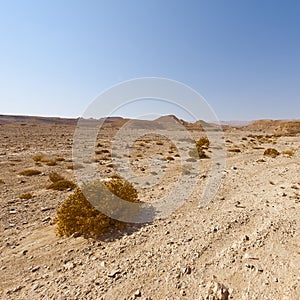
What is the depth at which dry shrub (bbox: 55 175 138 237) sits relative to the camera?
534cm

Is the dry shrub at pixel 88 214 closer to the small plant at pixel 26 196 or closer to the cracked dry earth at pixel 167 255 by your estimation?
the cracked dry earth at pixel 167 255

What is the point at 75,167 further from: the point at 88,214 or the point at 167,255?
the point at 167,255

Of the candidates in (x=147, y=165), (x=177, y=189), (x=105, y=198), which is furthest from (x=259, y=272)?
(x=147, y=165)

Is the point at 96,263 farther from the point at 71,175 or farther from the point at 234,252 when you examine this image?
the point at 71,175

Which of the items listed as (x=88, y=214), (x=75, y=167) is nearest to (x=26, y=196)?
(x=88, y=214)

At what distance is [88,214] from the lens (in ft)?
18.2

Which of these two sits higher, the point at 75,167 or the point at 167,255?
the point at 75,167

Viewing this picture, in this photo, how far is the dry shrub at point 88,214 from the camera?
210 inches

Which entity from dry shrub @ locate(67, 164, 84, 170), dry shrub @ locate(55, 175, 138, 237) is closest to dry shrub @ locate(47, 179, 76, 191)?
dry shrub @ locate(55, 175, 138, 237)

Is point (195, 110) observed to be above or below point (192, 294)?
above

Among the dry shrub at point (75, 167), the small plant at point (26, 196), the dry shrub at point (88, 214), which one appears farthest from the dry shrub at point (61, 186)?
the dry shrub at point (75, 167)

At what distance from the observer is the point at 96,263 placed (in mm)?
4359

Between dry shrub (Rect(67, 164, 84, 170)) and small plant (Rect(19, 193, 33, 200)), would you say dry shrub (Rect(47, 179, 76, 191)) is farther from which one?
dry shrub (Rect(67, 164, 84, 170))

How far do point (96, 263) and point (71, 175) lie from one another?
776 cm
